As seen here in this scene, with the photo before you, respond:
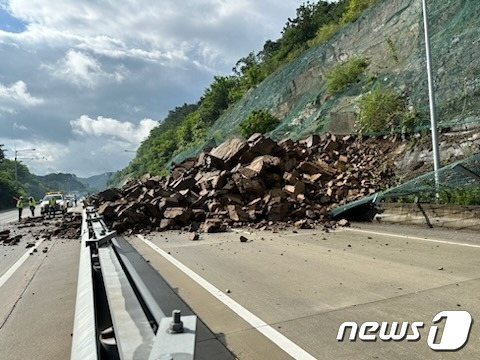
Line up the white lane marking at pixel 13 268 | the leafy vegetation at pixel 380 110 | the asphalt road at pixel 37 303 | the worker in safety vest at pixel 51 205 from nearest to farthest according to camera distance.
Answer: the asphalt road at pixel 37 303, the white lane marking at pixel 13 268, the leafy vegetation at pixel 380 110, the worker in safety vest at pixel 51 205

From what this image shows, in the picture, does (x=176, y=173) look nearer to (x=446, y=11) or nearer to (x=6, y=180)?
(x=446, y=11)

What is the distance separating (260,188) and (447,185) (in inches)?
244

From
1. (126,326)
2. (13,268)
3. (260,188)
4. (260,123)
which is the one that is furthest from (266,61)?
(126,326)

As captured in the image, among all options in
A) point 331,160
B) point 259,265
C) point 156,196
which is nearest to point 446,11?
point 331,160

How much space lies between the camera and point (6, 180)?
257 feet

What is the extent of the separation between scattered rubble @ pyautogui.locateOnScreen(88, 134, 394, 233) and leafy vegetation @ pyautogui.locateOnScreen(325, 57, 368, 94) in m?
7.10

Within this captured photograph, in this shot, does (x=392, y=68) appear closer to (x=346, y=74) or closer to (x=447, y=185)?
(x=346, y=74)

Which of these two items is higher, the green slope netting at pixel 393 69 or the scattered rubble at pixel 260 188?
the green slope netting at pixel 393 69

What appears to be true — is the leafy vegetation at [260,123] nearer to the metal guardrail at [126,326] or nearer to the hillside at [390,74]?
the hillside at [390,74]

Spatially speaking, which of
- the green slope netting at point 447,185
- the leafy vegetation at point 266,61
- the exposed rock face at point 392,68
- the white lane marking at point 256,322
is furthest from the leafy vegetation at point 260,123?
the white lane marking at point 256,322

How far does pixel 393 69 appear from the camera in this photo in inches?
849

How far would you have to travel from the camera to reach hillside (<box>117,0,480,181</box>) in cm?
1608

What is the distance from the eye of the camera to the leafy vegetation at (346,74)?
80.3 feet

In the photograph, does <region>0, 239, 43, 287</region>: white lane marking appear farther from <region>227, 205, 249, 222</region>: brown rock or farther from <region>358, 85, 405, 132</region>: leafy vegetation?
<region>358, 85, 405, 132</region>: leafy vegetation
